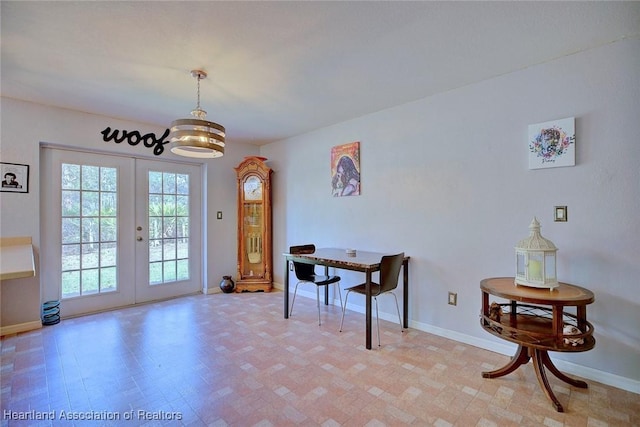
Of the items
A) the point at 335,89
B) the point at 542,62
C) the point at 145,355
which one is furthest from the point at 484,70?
the point at 145,355

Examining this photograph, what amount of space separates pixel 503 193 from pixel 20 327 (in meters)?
4.77

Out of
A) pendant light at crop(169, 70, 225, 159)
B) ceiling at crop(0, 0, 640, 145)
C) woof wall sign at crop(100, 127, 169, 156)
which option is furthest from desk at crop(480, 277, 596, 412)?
woof wall sign at crop(100, 127, 169, 156)

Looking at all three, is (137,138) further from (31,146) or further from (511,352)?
(511,352)

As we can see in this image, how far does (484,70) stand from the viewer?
2.49 meters

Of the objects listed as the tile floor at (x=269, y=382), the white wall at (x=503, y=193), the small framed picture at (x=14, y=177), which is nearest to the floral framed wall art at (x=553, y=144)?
the white wall at (x=503, y=193)

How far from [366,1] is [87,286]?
414 centimetres

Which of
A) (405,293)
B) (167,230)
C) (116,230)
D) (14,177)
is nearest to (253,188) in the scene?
(167,230)

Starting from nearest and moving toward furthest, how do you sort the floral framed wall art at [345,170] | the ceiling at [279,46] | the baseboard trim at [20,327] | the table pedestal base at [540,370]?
the ceiling at [279,46], the table pedestal base at [540,370], the baseboard trim at [20,327], the floral framed wall art at [345,170]

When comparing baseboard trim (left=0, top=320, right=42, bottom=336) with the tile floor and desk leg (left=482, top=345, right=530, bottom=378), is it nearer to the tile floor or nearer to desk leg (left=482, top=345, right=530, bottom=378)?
the tile floor

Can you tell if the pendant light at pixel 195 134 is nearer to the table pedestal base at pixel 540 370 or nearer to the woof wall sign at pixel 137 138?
the woof wall sign at pixel 137 138

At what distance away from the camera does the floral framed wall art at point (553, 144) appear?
2.24 meters

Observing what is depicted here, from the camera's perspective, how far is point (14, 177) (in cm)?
306

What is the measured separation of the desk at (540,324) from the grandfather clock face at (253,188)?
11.1ft

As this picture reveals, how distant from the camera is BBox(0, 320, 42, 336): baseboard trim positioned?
118 inches
